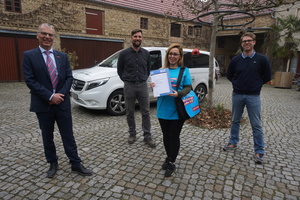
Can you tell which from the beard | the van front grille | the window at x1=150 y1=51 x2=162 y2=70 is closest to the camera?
the beard

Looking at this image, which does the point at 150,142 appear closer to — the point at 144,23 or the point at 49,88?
the point at 49,88

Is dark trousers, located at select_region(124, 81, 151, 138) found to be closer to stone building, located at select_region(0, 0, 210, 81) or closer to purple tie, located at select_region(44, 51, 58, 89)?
purple tie, located at select_region(44, 51, 58, 89)

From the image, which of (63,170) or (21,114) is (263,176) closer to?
(63,170)

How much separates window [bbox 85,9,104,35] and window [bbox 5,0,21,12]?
3.84 metres

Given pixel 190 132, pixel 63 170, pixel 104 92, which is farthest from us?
pixel 104 92

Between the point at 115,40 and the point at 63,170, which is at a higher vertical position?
the point at 115,40

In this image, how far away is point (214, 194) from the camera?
2.53m

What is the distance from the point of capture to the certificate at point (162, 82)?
262 centimetres

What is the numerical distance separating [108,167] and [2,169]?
4.95 feet

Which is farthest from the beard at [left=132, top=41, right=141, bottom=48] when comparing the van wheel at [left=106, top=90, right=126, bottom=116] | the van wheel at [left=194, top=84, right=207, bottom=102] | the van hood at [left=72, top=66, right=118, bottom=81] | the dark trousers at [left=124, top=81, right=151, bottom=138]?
the van wheel at [left=194, top=84, right=207, bottom=102]

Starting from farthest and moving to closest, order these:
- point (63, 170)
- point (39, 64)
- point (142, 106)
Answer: point (142, 106) < point (63, 170) < point (39, 64)

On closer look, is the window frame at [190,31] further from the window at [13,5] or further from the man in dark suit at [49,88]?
the man in dark suit at [49,88]

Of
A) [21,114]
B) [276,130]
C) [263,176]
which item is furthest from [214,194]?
[21,114]

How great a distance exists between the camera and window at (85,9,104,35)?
46.0 ft
